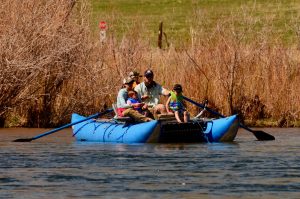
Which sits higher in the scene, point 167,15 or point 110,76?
point 167,15

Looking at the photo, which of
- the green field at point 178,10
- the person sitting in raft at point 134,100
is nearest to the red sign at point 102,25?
the person sitting in raft at point 134,100

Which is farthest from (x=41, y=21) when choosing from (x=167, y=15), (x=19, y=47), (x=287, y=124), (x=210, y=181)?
Answer: (x=167, y=15)

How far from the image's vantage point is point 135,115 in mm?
25656

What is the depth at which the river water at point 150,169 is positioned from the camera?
16.3 m

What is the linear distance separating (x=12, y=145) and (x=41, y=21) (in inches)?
178

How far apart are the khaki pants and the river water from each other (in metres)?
0.90

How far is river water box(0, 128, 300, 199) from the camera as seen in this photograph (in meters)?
16.3

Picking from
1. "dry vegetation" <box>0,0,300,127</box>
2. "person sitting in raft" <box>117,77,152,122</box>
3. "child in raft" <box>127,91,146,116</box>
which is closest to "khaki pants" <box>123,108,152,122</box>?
"person sitting in raft" <box>117,77,152,122</box>

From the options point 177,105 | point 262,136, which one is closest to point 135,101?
point 177,105

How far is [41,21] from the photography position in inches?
1104

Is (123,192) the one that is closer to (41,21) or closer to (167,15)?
(41,21)

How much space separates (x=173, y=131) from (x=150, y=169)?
20.2ft

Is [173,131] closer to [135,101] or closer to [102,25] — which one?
[135,101]

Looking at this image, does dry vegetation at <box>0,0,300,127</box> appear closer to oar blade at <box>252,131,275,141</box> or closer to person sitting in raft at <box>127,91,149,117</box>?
person sitting in raft at <box>127,91,149,117</box>
